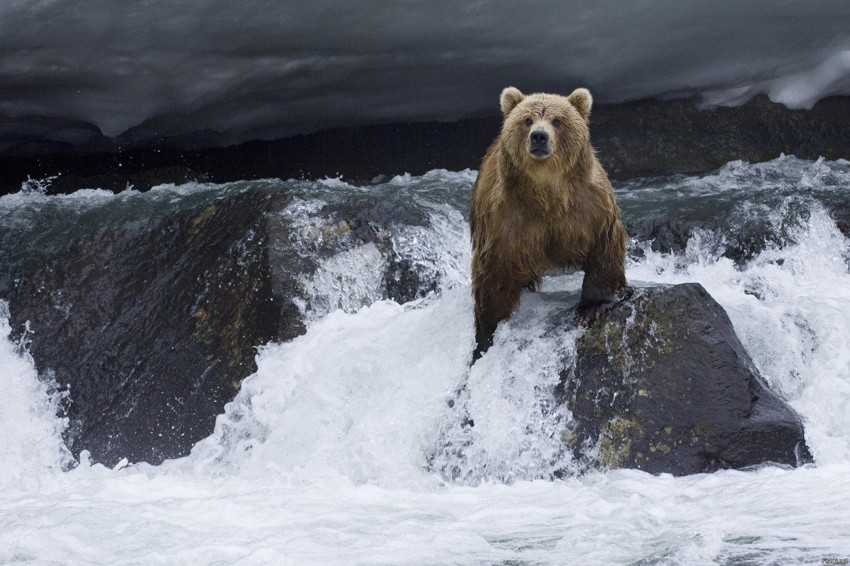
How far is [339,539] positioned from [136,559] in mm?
704

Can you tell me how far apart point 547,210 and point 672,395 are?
103cm

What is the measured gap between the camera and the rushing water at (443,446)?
10.5 feet

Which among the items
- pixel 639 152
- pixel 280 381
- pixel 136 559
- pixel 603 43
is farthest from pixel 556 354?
pixel 639 152

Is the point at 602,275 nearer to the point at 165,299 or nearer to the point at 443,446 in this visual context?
the point at 443,446

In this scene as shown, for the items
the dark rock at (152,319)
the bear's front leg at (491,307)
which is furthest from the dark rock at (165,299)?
the bear's front leg at (491,307)

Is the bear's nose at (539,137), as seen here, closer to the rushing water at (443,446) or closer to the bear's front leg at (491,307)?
the bear's front leg at (491,307)

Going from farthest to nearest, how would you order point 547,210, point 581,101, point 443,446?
1. point 581,101
2. point 443,446
3. point 547,210

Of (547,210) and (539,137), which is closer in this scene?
(539,137)

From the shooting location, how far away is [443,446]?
443 cm

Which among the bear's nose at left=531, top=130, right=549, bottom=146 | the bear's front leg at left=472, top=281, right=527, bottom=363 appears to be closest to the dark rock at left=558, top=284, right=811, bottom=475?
the bear's front leg at left=472, top=281, right=527, bottom=363

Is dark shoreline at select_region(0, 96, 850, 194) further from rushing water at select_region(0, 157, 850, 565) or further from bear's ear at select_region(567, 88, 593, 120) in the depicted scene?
bear's ear at select_region(567, 88, 593, 120)

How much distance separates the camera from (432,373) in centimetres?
483

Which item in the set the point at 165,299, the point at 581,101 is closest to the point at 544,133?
the point at 581,101

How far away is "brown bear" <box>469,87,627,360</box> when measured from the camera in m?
4.25
